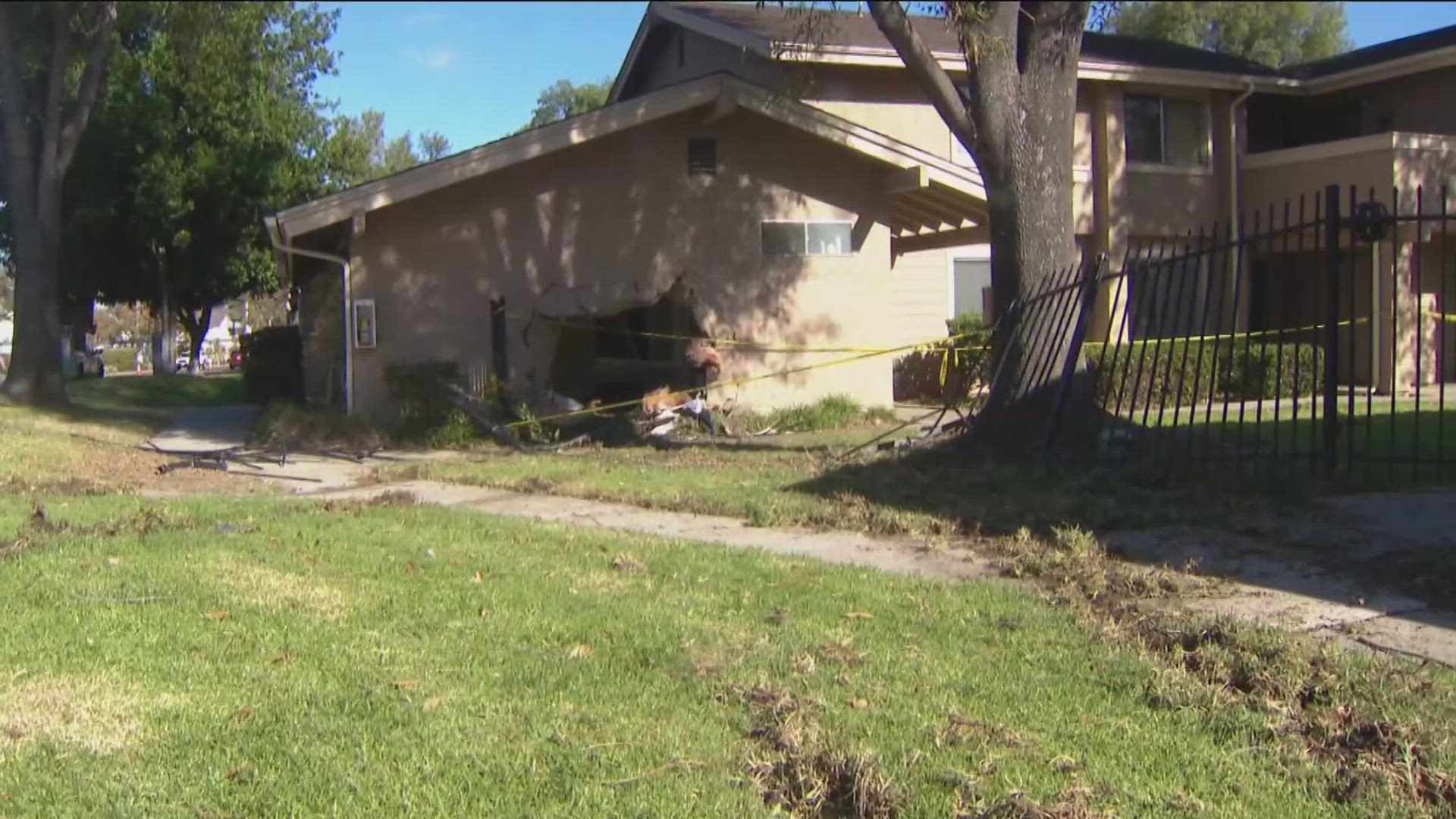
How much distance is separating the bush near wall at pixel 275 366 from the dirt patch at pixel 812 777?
18879 millimetres

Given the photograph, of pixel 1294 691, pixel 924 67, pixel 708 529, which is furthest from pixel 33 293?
pixel 1294 691

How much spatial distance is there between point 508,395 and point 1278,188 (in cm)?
1403

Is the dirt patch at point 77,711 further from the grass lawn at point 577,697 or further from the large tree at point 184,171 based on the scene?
the large tree at point 184,171

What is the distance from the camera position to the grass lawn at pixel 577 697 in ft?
13.5

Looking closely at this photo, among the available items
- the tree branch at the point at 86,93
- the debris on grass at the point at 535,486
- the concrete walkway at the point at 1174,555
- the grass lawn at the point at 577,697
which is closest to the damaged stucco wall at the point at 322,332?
the concrete walkway at the point at 1174,555

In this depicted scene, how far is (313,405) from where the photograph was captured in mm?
17656

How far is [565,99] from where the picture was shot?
52.1 metres

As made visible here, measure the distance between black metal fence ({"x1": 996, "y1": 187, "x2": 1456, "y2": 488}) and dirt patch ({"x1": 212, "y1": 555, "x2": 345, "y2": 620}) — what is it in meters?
5.70

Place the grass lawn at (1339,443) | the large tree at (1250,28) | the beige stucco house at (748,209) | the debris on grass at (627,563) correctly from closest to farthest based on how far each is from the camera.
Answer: the debris on grass at (627,563)
the grass lawn at (1339,443)
the beige stucco house at (748,209)
the large tree at (1250,28)

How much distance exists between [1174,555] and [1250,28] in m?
31.6

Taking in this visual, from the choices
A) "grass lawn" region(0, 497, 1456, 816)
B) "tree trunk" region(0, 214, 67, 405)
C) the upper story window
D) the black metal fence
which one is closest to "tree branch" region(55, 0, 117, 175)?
"tree trunk" region(0, 214, 67, 405)

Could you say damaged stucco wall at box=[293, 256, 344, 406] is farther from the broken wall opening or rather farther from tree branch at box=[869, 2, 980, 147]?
tree branch at box=[869, 2, 980, 147]

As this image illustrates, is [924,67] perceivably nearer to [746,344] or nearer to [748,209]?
[748,209]

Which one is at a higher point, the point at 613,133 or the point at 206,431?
the point at 613,133
